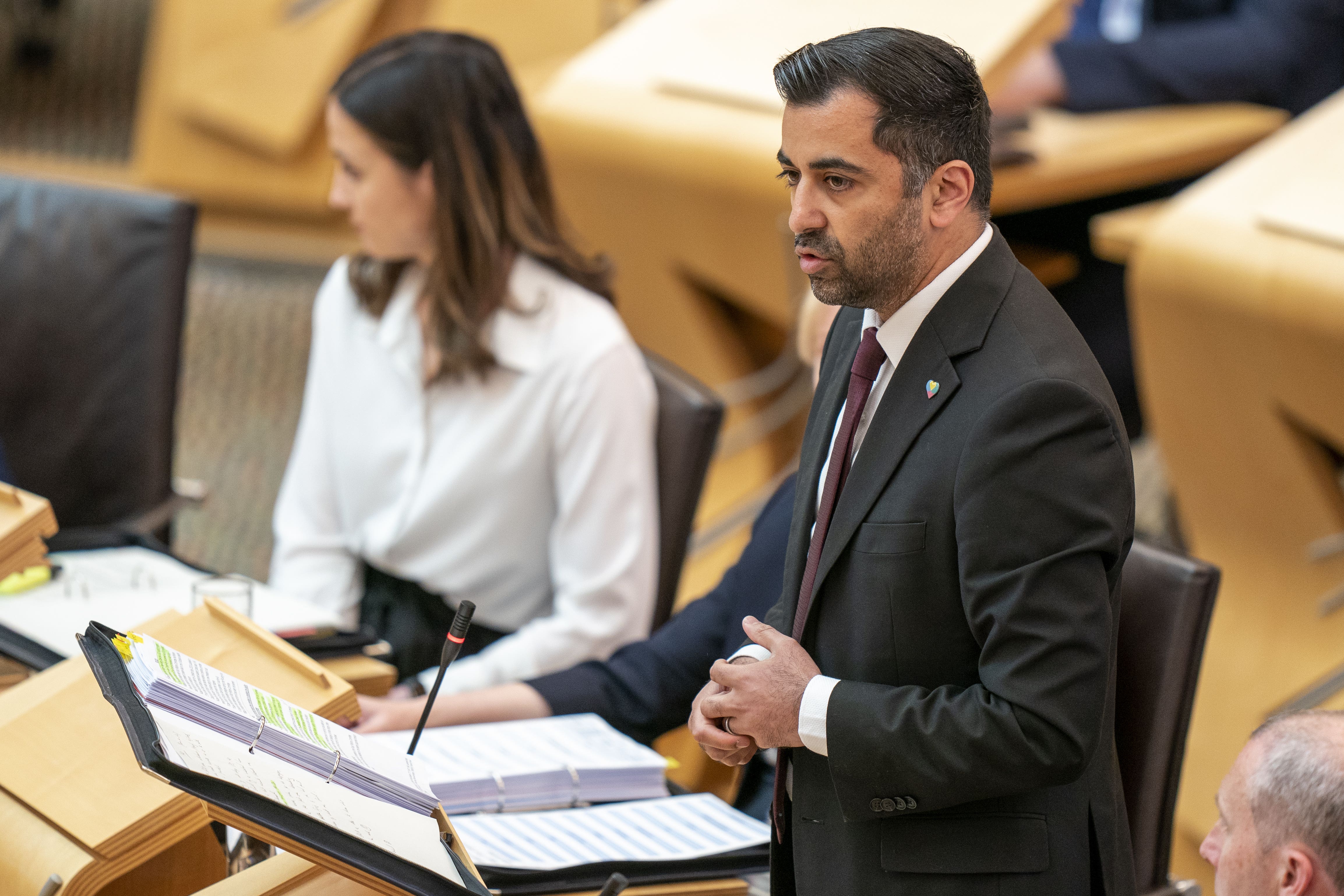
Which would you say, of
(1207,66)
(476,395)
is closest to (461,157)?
(476,395)

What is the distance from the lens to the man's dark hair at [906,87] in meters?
1.01

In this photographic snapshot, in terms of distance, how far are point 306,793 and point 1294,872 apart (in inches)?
28.1

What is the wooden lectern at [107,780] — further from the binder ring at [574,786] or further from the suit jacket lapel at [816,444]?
the suit jacket lapel at [816,444]

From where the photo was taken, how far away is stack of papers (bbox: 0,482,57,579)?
1.57 m

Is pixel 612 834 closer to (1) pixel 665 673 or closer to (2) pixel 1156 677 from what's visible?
(1) pixel 665 673

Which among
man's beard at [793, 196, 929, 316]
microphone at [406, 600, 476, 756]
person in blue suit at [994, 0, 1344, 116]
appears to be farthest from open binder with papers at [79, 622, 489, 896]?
person in blue suit at [994, 0, 1344, 116]

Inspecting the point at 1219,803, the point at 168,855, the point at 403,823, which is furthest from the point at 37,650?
the point at 1219,803

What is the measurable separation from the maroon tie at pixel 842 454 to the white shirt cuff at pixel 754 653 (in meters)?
0.03

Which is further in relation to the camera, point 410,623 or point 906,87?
point 410,623

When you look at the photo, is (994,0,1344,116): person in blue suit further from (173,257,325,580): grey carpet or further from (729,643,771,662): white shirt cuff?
(729,643,771,662): white shirt cuff

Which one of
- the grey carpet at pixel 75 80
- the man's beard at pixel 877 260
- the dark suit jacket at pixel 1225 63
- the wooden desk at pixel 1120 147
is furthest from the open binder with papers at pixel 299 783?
the grey carpet at pixel 75 80

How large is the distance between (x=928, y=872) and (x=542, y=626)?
109 cm

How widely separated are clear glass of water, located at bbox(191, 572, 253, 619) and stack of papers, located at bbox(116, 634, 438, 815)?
525 millimetres

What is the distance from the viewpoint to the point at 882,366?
1.14 metres
